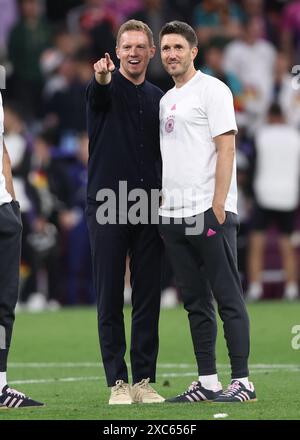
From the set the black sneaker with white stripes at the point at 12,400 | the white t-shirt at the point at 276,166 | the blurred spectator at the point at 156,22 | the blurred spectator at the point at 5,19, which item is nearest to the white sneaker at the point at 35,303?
the white t-shirt at the point at 276,166

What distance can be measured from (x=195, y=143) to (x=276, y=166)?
992 centimetres

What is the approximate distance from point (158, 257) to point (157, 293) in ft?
0.83

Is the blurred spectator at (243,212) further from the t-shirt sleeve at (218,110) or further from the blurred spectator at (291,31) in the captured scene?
the t-shirt sleeve at (218,110)

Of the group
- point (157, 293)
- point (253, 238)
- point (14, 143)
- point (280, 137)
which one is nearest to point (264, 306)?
point (253, 238)

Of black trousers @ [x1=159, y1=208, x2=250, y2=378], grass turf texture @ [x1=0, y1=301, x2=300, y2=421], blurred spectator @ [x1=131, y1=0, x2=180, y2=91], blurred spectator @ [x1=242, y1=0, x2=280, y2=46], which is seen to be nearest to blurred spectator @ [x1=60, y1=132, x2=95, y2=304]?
grass turf texture @ [x1=0, y1=301, x2=300, y2=421]

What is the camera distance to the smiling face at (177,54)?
8.90 meters

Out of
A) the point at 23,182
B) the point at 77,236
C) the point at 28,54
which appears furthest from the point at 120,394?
the point at 28,54

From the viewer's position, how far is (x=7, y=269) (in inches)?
338

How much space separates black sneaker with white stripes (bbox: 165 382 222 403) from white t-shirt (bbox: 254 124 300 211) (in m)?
9.74

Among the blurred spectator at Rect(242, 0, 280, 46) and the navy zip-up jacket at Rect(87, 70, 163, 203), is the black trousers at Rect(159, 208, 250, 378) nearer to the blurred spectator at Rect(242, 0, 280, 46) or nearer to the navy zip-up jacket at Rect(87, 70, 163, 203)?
the navy zip-up jacket at Rect(87, 70, 163, 203)

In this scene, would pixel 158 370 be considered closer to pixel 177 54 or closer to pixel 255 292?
pixel 177 54

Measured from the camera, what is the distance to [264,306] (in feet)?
57.2

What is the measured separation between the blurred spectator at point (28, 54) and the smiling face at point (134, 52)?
10.9 meters

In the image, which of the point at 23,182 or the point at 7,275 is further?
the point at 23,182
